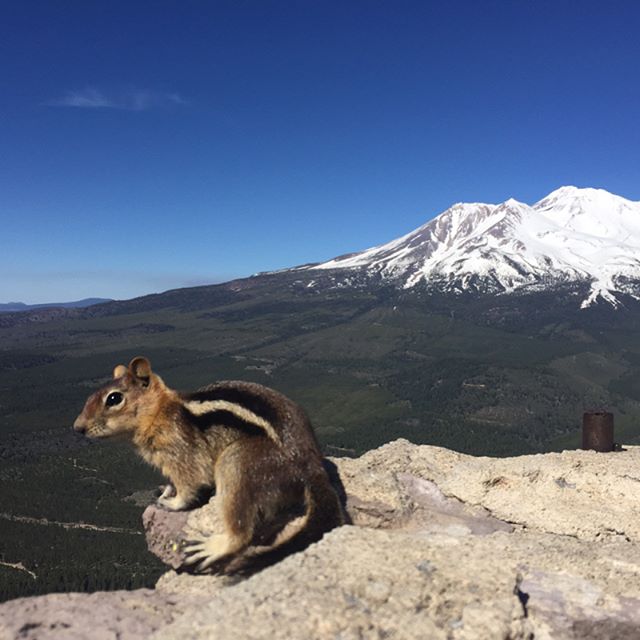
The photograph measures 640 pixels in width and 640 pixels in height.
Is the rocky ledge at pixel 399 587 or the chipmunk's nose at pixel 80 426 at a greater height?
the chipmunk's nose at pixel 80 426

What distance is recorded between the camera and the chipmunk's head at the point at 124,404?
8.48m

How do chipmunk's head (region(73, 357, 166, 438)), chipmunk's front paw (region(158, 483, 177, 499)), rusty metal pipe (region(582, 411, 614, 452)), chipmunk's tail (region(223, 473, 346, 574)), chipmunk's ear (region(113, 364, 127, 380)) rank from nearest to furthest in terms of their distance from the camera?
chipmunk's tail (region(223, 473, 346, 574)), chipmunk's head (region(73, 357, 166, 438)), chipmunk's ear (region(113, 364, 127, 380)), chipmunk's front paw (region(158, 483, 177, 499)), rusty metal pipe (region(582, 411, 614, 452))

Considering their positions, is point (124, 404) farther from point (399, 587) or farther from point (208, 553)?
point (399, 587)

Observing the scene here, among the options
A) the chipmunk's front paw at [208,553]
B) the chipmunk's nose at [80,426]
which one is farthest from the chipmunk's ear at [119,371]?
the chipmunk's front paw at [208,553]

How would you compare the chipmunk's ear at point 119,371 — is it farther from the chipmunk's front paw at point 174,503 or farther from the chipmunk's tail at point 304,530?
the chipmunk's tail at point 304,530

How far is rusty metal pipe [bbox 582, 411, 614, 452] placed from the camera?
12616 mm

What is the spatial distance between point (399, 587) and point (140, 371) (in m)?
5.00

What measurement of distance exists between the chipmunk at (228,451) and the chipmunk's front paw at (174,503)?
15 mm

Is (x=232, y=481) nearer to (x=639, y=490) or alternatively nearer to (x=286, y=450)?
(x=286, y=450)

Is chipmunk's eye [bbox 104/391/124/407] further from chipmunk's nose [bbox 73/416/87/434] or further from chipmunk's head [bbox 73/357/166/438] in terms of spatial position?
chipmunk's nose [bbox 73/416/87/434]

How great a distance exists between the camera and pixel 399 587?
5.40 m

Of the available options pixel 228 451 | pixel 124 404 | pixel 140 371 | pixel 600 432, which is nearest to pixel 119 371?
pixel 140 371

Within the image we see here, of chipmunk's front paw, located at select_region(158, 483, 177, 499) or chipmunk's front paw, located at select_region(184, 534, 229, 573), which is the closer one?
chipmunk's front paw, located at select_region(184, 534, 229, 573)

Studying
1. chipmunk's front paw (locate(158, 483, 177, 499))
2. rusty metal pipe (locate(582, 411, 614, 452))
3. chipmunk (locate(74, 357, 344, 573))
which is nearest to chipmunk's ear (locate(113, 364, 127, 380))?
chipmunk (locate(74, 357, 344, 573))
